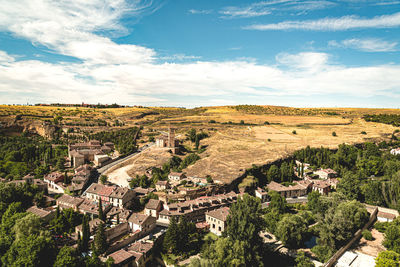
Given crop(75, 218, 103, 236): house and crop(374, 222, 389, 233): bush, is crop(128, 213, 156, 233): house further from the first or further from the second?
crop(374, 222, 389, 233): bush

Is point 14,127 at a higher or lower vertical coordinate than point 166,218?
higher

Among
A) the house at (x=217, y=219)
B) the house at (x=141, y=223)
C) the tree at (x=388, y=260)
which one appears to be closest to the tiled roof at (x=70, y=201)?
the house at (x=141, y=223)

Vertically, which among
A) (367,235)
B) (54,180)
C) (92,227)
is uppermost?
(54,180)

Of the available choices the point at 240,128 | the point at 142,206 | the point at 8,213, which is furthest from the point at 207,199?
the point at 240,128

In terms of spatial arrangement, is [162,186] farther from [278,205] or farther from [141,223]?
[278,205]

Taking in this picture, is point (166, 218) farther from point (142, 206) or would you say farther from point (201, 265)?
point (201, 265)

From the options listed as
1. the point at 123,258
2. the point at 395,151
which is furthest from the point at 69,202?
the point at 395,151
